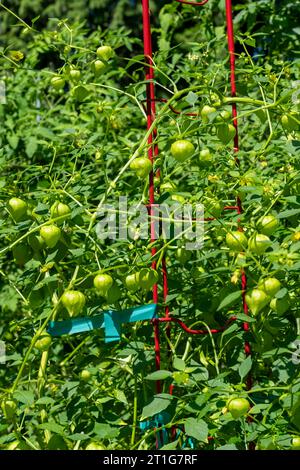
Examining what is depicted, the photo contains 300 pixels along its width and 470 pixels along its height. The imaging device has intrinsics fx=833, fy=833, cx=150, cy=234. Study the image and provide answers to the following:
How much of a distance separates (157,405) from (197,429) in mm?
120

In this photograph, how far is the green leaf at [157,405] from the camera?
158 cm

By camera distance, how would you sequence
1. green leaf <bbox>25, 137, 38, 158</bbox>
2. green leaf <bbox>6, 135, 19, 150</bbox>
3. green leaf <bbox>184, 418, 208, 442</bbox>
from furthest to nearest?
green leaf <bbox>6, 135, 19, 150</bbox> < green leaf <bbox>25, 137, 38, 158</bbox> < green leaf <bbox>184, 418, 208, 442</bbox>

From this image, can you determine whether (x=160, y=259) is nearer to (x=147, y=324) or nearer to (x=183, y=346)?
(x=147, y=324)

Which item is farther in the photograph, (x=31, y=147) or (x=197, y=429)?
(x=31, y=147)

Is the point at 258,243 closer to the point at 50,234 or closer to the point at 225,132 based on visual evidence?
the point at 225,132

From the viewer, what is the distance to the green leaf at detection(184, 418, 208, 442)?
4.88 ft

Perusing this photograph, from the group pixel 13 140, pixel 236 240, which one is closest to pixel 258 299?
pixel 236 240

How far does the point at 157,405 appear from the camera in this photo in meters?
1.61

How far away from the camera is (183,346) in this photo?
212 cm

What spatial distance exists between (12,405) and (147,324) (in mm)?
413

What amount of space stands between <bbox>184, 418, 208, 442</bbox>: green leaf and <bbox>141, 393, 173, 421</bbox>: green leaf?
0.22 ft

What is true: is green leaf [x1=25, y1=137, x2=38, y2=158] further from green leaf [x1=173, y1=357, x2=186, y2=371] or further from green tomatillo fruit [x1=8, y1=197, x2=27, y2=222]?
green leaf [x1=173, y1=357, x2=186, y2=371]

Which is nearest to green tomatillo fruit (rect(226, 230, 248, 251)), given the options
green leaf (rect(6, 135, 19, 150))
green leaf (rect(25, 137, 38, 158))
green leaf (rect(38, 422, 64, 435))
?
green leaf (rect(38, 422, 64, 435))

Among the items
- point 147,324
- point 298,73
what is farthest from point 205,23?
point 147,324
